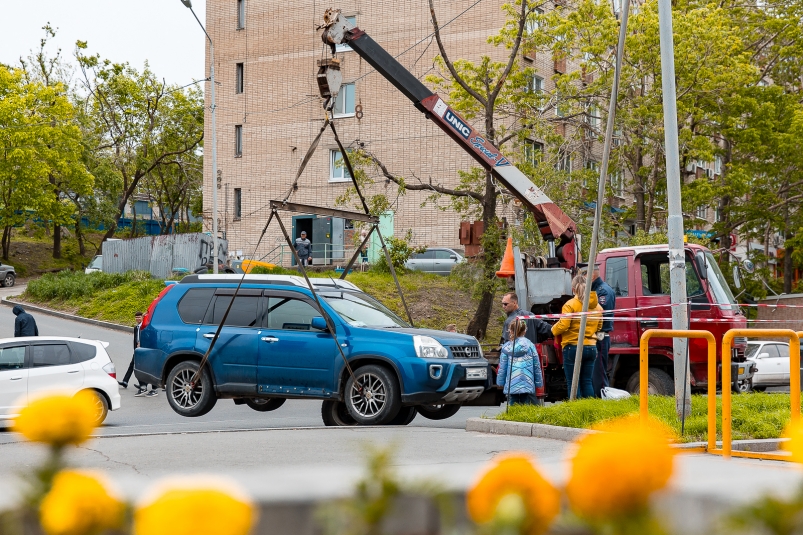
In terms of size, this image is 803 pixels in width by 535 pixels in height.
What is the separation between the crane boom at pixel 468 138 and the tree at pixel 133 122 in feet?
123

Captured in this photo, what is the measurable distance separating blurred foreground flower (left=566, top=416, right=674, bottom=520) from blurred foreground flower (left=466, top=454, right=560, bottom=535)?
61mm

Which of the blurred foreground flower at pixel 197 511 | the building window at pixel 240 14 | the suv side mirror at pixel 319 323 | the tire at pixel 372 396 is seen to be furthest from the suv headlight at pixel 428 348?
the building window at pixel 240 14

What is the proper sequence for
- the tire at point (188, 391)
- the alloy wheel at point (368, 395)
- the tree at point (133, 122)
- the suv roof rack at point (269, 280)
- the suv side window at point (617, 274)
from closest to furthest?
the alloy wheel at point (368, 395)
the tire at point (188, 391)
the suv roof rack at point (269, 280)
the suv side window at point (617, 274)
the tree at point (133, 122)

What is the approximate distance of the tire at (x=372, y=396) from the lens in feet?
41.2

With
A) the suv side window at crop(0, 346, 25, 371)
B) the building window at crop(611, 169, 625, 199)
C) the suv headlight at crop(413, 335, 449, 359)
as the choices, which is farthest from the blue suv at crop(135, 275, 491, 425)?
the building window at crop(611, 169, 625, 199)

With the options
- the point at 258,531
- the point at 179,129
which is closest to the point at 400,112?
the point at 179,129

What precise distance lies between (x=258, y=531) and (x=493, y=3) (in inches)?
1599

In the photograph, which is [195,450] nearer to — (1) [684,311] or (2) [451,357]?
(2) [451,357]

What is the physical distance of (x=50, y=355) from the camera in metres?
16.5

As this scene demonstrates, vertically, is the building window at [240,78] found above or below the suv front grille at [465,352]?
above

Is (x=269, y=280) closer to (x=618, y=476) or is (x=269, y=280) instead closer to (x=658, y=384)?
(x=658, y=384)

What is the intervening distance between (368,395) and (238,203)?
117 ft

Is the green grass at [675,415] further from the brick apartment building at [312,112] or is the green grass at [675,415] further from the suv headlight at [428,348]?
the brick apartment building at [312,112]

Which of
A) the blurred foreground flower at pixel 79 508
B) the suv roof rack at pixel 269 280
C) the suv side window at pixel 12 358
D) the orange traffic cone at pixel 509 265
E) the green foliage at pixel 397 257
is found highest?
the green foliage at pixel 397 257
